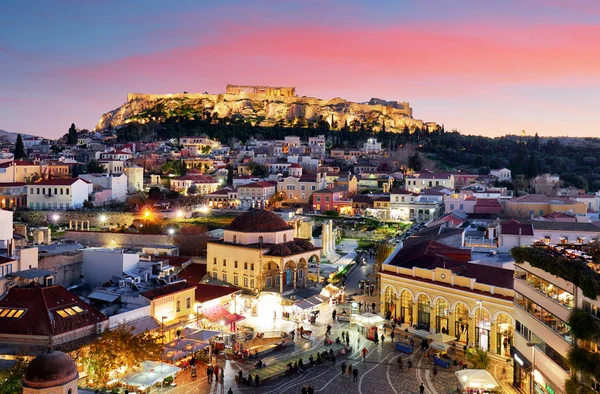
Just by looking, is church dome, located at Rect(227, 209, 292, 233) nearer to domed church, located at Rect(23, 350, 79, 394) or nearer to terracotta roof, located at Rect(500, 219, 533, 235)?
terracotta roof, located at Rect(500, 219, 533, 235)

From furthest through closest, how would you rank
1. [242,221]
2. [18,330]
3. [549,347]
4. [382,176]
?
[382,176]
[242,221]
[18,330]
[549,347]

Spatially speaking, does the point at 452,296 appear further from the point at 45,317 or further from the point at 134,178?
the point at 134,178

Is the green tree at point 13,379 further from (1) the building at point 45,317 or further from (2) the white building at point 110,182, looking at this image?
(2) the white building at point 110,182

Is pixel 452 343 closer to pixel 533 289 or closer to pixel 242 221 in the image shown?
pixel 533 289

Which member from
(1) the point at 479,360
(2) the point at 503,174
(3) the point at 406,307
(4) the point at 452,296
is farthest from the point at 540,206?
(1) the point at 479,360

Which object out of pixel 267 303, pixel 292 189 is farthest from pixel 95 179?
pixel 267 303

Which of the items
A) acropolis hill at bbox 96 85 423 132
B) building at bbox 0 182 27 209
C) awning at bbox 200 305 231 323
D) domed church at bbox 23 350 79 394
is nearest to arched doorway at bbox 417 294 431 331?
awning at bbox 200 305 231 323
